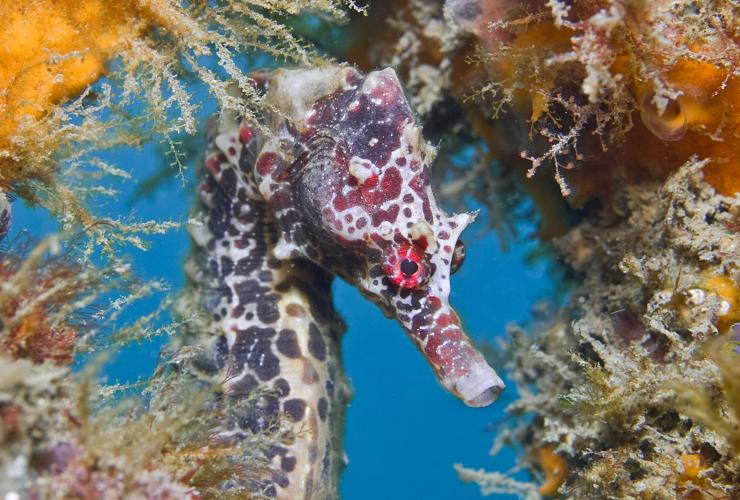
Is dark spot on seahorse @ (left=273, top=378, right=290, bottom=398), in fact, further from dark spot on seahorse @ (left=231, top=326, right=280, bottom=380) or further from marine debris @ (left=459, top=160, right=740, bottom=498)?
marine debris @ (left=459, top=160, right=740, bottom=498)

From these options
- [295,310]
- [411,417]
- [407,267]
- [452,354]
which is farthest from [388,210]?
[411,417]

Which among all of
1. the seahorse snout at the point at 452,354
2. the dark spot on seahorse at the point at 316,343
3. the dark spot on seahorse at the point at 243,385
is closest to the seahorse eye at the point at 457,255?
the seahorse snout at the point at 452,354

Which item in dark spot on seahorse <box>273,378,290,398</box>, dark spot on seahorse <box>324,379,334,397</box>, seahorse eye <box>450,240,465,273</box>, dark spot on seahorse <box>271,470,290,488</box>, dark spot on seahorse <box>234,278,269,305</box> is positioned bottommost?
dark spot on seahorse <box>271,470,290,488</box>

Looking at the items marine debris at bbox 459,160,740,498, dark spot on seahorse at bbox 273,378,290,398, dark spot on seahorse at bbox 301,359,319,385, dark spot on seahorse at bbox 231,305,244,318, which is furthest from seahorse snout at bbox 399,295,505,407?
dark spot on seahorse at bbox 231,305,244,318

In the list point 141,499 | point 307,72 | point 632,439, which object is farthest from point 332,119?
point 632,439

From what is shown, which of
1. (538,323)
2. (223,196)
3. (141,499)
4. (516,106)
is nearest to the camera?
(141,499)

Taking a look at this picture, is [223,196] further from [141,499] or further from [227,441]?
[141,499]
